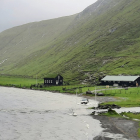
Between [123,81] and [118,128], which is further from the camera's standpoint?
[123,81]

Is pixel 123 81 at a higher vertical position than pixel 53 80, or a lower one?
lower

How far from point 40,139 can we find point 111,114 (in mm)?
26142

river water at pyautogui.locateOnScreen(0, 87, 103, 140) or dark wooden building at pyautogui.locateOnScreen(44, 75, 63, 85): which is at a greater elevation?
dark wooden building at pyautogui.locateOnScreen(44, 75, 63, 85)

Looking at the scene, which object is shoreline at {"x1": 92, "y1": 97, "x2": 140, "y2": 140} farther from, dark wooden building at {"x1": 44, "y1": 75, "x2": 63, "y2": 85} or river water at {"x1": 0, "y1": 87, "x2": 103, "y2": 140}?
dark wooden building at {"x1": 44, "y1": 75, "x2": 63, "y2": 85}

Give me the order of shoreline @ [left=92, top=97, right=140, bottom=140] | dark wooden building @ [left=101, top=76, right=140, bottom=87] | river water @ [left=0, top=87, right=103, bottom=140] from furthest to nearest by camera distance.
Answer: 1. dark wooden building @ [left=101, top=76, right=140, bottom=87]
2. river water @ [left=0, top=87, right=103, bottom=140]
3. shoreline @ [left=92, top=97, right=140, bottom=140]

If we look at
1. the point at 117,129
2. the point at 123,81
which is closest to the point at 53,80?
the point at 123,81

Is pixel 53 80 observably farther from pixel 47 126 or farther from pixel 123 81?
pixel 47 126

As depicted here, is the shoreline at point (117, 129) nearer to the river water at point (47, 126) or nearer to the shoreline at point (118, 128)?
the shoreline at point (118, 128)

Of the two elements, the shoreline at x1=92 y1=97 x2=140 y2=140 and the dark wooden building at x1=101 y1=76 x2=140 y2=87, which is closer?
the shoreline at x1=92 y1=97 x2=140 y2=140

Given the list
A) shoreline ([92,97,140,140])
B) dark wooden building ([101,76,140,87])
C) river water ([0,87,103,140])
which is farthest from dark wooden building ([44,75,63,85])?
shoreline ([92,97,140,140])

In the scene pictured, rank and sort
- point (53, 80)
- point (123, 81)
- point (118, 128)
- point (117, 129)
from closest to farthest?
point (117, 129) → point (118, 128) → point (123, 81) → point (53, 80)

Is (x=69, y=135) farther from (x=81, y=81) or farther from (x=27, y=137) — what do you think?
(x=81, y=81)

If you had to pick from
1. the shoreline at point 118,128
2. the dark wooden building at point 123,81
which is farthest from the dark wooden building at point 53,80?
the shoreline at point 118,128

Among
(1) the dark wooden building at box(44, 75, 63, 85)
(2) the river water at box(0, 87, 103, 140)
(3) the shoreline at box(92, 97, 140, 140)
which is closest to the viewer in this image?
(3) the shoreline at box(92, 97, 140, 140)
